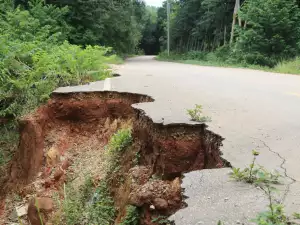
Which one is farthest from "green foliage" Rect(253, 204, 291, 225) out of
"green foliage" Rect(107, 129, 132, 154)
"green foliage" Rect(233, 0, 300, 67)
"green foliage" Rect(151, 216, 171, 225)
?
"green foliage" Rect(233, 0, 300, 67)

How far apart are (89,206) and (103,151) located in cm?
157

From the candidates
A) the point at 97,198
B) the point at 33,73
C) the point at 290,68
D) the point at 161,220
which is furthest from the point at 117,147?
the point at 290,68

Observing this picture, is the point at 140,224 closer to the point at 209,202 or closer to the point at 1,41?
the point at 209,202

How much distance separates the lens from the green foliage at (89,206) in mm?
4512

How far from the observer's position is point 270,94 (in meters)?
8.02

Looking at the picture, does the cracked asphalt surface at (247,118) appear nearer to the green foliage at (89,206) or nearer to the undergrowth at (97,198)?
the undergrowth at (97,198)

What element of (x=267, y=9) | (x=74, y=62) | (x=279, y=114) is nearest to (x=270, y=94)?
(x=279, y=114)

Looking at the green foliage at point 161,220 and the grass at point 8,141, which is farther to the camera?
the grass at point 8,141

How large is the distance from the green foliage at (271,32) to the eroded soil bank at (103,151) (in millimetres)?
13318

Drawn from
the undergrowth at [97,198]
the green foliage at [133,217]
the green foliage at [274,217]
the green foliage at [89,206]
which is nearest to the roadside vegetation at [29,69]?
the undergrowth at [97,198]

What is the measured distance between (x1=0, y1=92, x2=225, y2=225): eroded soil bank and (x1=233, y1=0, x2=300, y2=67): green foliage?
13318mm

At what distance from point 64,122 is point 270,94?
4.88 m

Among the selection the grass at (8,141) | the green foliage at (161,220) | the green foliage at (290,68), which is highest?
the green foliage at (290,68)

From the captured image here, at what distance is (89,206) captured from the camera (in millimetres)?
4852
